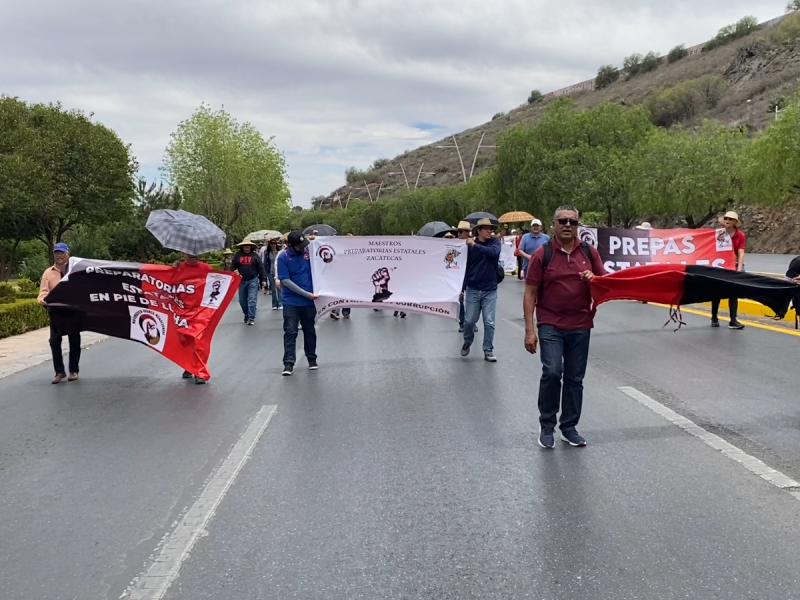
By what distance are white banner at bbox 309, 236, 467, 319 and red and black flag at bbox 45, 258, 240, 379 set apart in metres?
1.76

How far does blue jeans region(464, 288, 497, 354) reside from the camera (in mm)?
10430

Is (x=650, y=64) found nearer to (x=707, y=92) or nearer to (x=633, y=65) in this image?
(x=633, y=65)

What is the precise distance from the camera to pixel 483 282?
1059 centimetres

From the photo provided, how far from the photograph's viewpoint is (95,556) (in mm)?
4203

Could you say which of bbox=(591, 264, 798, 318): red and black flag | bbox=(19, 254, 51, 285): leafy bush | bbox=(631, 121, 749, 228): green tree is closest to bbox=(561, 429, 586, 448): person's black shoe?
bbox=(591, 264, 798, 318): red and black flag

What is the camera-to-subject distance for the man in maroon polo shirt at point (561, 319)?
5.99m

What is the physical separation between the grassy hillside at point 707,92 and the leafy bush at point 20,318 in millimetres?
41827

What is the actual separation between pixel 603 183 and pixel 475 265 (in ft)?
93.5

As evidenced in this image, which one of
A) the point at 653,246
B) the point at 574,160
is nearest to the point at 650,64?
the point at 574,160

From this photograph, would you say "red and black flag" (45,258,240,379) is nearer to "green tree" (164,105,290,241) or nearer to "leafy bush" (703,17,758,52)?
"green tree" (164,105,290,241)

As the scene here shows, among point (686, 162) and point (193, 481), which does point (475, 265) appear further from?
point (686, 162)

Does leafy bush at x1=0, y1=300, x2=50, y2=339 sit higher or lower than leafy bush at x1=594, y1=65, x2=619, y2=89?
lower

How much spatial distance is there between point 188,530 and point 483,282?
6681 mm

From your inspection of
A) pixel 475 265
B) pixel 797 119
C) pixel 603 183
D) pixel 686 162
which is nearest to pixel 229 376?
pixel 475 265
